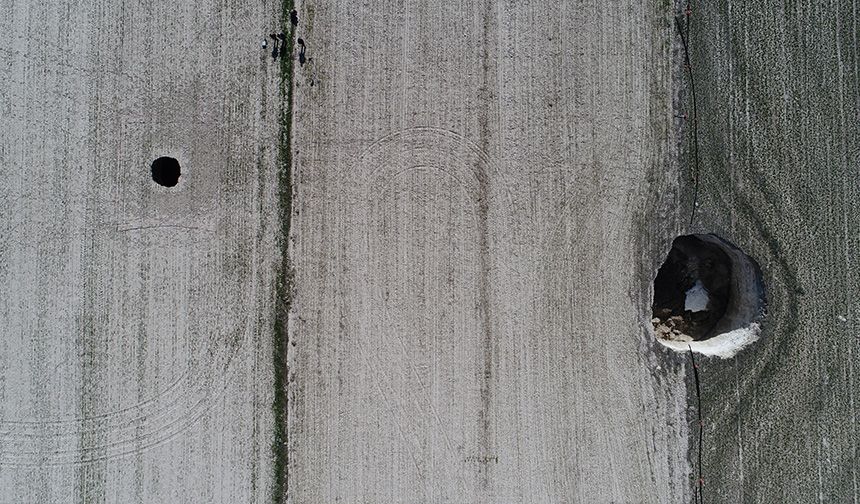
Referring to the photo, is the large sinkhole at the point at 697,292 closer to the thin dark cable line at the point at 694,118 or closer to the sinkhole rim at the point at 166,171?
the thin dark cable line at the point at 694,118

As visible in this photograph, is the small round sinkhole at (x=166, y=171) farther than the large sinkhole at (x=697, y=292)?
No

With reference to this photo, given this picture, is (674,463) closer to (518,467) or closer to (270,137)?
(518,467)

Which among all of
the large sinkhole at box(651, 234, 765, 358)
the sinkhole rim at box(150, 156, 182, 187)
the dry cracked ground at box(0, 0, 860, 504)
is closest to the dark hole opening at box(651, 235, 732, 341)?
the large sinkhole at box(651, 234, 765, 358)

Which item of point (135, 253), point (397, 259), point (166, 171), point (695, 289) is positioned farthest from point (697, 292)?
point (135, 253)

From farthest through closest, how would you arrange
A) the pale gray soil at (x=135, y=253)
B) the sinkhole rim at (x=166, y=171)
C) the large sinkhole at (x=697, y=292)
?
the large sinkhole at (x=697, y=292) < the sinkhole rim at (x=166, y=171) < the pale gray soil at (x=135, y=253)

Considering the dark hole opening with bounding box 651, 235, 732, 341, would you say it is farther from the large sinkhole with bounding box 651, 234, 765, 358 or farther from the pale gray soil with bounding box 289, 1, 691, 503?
the pale gray soil with bounding box 289, 1, 691, 503

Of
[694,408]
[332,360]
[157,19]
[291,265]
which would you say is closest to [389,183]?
[291,265]

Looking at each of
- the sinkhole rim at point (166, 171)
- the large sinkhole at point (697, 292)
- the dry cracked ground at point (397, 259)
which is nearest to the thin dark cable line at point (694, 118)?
the dry cracked ground at point (397, 259)
